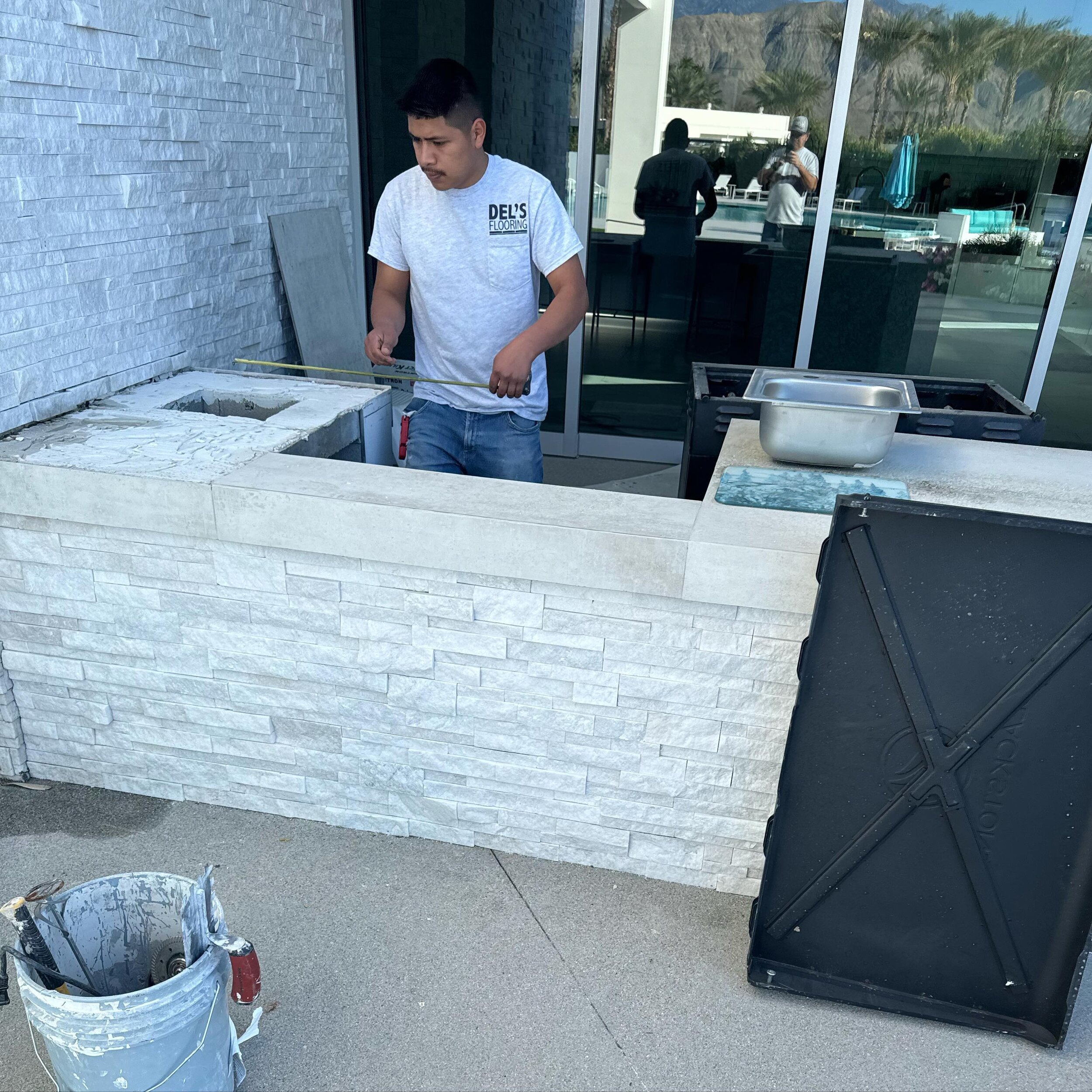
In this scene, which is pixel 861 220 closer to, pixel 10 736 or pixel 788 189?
pixel 788 189

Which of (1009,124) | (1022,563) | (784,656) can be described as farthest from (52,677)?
(1009,124)

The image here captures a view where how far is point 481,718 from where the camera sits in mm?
2373

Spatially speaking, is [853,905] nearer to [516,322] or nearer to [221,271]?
[516,322]

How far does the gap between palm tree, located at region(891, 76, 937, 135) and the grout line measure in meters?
3.95

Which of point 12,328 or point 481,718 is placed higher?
point 12,328

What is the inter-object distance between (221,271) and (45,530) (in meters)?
1.33

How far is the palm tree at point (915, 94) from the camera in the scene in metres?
4.44

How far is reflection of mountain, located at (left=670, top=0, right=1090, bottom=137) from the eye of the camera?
174 inches

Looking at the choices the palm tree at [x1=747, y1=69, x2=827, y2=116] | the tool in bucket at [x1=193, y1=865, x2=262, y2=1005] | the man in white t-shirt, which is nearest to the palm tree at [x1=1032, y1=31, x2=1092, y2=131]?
the palm tree at [x1=747, y1=69, x2=827, y2=116]

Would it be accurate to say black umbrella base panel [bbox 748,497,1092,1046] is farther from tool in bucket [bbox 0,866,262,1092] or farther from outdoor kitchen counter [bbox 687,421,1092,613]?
tool in bucket [bbox 0,866,262,1092]

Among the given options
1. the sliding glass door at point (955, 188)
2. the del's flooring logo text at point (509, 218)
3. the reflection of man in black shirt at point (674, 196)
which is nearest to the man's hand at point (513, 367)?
the del's flooring logo text at point (509, 218)

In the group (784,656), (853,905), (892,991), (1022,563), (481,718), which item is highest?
(1022,563)

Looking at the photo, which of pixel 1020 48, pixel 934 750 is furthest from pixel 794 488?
pixel 1020 48

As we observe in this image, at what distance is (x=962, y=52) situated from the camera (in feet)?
14.4
